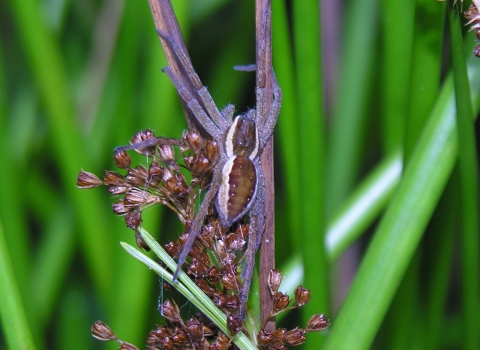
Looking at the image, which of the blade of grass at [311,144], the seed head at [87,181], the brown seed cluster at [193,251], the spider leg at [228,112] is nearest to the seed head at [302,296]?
the brown seed cluster at [193,251]

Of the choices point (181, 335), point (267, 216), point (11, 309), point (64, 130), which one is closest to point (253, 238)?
point (267, 216)

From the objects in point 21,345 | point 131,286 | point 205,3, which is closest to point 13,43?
point 205,3

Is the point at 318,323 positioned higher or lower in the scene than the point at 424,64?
lower

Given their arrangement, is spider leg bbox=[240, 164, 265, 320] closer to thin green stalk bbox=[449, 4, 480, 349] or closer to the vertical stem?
the vertical stem

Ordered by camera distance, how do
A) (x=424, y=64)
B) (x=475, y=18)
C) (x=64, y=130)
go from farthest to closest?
(x=64, y=130) < (x=424, y=64) < (x=475, y=18)

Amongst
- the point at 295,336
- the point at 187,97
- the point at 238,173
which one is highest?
the point at 187,97

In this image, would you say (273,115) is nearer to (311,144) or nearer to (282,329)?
(311,144)

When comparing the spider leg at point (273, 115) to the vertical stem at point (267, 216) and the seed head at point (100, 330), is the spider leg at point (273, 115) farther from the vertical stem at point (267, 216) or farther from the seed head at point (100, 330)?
the seed head at point (100, 330)

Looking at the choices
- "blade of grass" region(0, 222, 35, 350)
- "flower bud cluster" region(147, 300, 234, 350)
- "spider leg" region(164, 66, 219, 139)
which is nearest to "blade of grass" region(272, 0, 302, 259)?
"spider leg" region(164, 66, 219, 139)

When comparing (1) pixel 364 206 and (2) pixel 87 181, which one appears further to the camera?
(1) pixel 364 206
